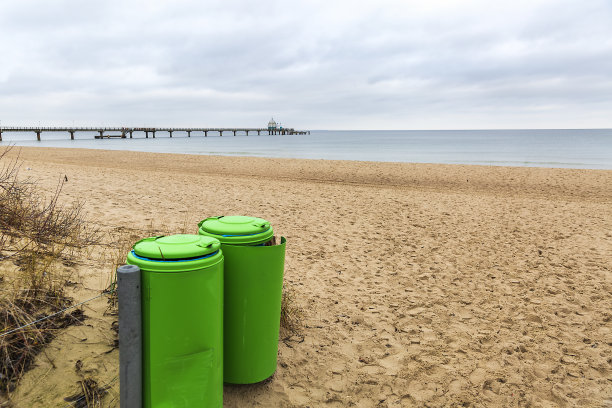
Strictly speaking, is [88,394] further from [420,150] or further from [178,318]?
[420,150]

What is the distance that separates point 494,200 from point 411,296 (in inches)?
296

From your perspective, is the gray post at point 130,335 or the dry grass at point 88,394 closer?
the gray post at point 130,335

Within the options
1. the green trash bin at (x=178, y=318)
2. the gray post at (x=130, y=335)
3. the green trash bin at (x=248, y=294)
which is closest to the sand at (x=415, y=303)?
the green trash bin at (x=248, y=294)

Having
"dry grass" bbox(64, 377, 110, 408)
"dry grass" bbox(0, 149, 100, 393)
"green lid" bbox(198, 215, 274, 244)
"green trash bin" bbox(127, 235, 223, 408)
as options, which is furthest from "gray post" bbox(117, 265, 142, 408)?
"dry grass" bbox(0, 149, 100, 393)

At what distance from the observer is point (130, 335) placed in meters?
1.74

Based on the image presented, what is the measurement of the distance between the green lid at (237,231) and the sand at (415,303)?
3.48 ft

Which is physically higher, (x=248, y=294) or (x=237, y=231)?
(x=237, y=231)

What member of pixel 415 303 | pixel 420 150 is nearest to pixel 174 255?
pixel 415 303

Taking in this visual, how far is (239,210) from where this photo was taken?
8328 mm

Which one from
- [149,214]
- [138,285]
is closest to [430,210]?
[149,214]

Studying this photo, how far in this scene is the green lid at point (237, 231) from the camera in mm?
2217

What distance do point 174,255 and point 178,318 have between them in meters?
0.30

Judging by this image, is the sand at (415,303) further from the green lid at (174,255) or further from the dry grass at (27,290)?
the green lid at (174,255)

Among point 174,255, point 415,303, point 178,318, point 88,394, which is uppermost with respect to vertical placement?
point 174,255
